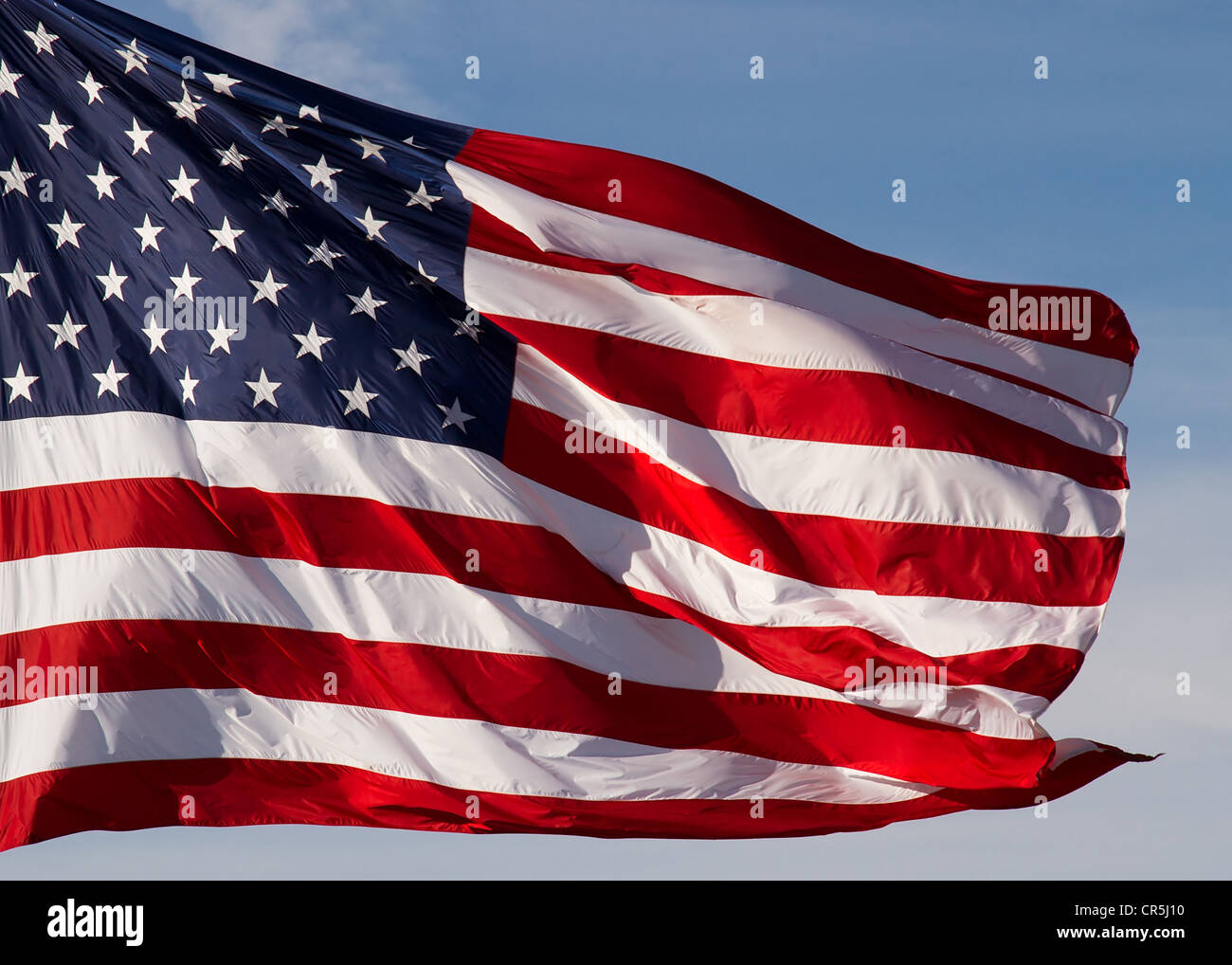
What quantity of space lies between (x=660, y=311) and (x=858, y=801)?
12.0 feet

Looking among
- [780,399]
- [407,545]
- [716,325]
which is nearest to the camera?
[407,545]

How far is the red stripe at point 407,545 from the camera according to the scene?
33.9 ft

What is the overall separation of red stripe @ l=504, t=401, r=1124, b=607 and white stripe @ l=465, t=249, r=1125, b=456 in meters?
0.78

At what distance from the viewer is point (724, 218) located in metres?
11.7

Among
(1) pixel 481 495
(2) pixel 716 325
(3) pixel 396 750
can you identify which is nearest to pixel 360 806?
(3) pixel 396 750

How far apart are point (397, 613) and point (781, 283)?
3.66m

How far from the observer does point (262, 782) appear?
1027 centimetres

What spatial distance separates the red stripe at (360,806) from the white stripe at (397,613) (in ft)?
2.11

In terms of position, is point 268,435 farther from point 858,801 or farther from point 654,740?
point 858,801

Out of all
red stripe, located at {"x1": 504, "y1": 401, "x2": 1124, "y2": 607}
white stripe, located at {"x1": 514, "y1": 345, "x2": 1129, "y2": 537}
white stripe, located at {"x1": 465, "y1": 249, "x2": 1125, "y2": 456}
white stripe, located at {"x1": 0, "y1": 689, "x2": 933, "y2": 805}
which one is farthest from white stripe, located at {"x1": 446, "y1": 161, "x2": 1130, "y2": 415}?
white stripe, located at {"x1": 0, "y1": 689, "x2": 933, "y2": 805}

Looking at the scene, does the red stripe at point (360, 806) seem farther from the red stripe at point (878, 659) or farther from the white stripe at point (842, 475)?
the white stripe at point (842, 475)

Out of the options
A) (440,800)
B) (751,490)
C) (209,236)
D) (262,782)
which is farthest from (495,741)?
(209,236)

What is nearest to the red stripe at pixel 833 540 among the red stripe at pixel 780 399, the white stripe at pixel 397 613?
the red stripe at pixel 780 399

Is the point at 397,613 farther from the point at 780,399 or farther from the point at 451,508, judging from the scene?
the point at 780,399
